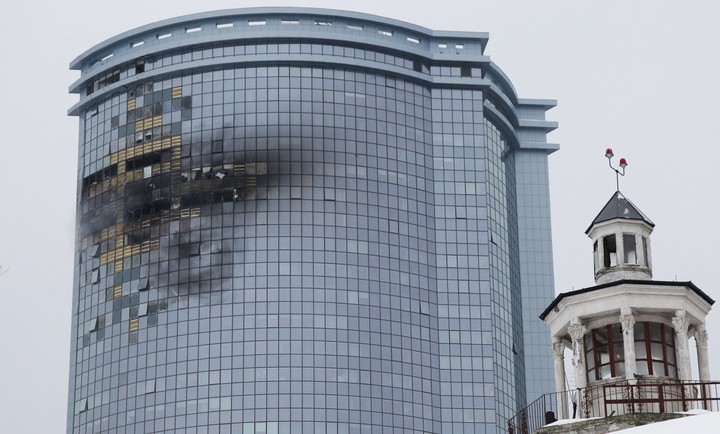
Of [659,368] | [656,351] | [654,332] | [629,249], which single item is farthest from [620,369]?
[629,249]

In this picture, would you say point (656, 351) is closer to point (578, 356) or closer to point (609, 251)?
point (578, 356)

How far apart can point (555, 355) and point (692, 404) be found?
27.1 ft

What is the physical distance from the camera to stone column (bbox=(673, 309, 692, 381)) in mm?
75188

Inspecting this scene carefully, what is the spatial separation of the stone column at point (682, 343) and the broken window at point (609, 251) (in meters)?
4.63

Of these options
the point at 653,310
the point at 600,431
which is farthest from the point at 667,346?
the point at 600,431

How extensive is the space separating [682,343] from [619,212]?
7.86 metres

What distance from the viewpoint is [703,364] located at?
76875mm

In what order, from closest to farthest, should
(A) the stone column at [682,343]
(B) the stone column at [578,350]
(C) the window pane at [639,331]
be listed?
(A) the stone column at [682,343] < (B) the stone column at [578,350] < (C) the window pane at [639,331]

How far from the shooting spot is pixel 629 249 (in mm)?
79500

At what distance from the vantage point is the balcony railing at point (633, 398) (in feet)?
235

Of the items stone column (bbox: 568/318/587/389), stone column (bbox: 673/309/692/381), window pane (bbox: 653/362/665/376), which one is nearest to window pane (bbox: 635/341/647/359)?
window pane (bbox: 653/362/665/376)

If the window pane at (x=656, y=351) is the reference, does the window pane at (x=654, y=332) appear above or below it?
above

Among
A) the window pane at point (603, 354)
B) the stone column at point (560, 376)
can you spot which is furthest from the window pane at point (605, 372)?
the stone column at point (560, 376)

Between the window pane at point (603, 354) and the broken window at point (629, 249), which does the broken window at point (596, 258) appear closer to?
the broken window at point (629, 249)
